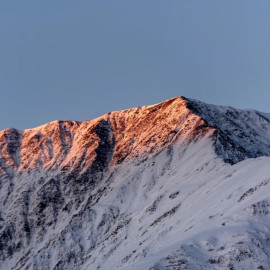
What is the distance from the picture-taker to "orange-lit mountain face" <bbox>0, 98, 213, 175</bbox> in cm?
16375

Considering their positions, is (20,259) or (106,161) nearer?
(20,259)

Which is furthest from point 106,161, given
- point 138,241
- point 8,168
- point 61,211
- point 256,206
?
point 256,206

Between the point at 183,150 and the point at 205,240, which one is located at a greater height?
the point at 183,150

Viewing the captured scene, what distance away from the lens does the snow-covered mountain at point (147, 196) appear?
81.1 metres

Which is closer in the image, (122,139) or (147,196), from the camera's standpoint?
(147,196)

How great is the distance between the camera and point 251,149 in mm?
164750

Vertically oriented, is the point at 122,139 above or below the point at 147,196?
above

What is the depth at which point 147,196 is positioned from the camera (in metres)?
138

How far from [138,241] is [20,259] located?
Result: 4522cm

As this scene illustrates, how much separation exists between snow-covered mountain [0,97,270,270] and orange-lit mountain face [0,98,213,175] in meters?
0.44

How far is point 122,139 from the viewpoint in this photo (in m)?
183

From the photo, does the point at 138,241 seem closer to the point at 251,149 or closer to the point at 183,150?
the point at 183,150

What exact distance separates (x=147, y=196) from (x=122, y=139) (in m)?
47.0

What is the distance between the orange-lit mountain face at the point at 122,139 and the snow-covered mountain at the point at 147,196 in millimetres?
443
